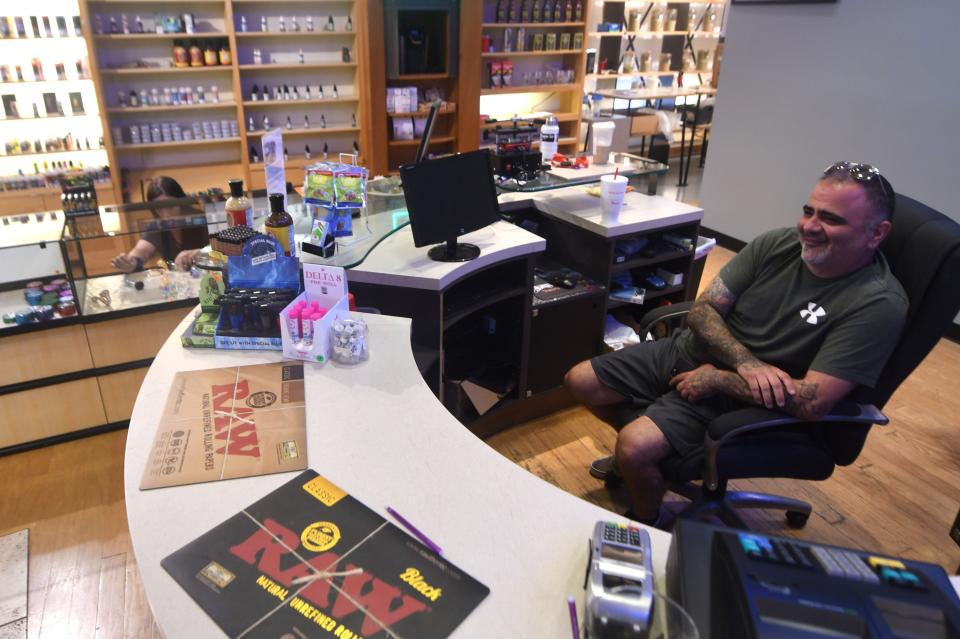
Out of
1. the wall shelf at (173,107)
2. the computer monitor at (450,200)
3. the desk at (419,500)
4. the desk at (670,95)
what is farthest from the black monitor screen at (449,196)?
the desk at (670,95)

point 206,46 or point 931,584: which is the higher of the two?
point 206,46

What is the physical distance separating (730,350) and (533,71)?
17.6ft

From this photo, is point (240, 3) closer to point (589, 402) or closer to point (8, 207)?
point (8, 207)

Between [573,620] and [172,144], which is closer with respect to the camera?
[573,620]

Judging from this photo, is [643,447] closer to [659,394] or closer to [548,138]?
[659,394]

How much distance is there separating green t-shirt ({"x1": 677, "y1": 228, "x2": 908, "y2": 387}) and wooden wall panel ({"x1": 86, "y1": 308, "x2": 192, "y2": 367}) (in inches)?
79.7

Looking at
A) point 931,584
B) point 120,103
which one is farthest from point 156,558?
point 120,103

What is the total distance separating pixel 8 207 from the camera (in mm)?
4574

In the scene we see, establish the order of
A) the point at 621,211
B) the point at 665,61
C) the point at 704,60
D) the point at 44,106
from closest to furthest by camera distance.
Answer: the point at 621,211 < the point at 44,106 < the point at 665,61 < the point at 704,60

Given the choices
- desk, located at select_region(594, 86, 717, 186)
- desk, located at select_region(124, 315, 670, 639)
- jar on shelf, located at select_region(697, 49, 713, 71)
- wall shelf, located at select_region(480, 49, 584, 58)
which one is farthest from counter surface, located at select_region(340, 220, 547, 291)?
jar on shelf, located at select_region(697, 49, 713, 71)

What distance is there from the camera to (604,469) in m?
2.56

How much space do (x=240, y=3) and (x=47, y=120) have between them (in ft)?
5.65

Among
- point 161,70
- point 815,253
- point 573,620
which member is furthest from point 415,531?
point 161,70

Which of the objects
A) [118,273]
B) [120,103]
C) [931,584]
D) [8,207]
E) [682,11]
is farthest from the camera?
[682,11]
